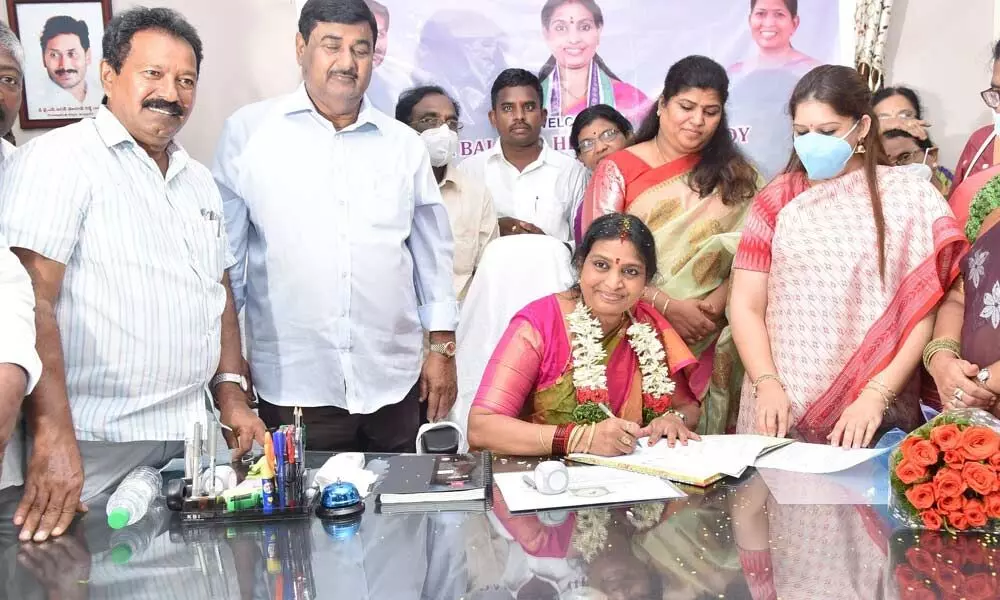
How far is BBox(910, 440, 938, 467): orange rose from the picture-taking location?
151 cm

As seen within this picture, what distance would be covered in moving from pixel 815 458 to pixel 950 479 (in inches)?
18.0

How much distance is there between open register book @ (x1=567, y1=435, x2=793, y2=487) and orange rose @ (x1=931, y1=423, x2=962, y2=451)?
0.39m

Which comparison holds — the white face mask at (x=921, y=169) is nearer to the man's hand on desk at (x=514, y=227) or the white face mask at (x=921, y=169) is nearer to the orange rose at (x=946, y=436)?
the orange rose at (x=946, y=436)

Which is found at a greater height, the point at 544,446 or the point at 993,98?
the point at 993,98

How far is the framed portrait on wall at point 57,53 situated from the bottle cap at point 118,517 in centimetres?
286

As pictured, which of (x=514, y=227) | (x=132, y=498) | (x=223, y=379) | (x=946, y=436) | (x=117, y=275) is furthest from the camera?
(x=514, y=227)

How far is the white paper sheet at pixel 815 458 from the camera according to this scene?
72.8 inches

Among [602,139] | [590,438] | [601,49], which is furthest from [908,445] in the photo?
[601,49]

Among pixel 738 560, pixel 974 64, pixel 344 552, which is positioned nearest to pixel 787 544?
pixel 738 560

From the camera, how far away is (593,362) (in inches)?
90.1

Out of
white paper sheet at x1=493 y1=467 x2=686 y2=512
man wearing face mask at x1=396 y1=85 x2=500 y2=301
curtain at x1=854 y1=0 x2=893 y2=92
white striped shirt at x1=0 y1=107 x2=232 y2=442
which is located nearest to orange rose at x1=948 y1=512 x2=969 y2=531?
white paper sheet at x1=493 y1=467 x2=686 y2=512

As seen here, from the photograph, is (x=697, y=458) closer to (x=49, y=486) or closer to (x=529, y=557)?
(x=529, y=557)

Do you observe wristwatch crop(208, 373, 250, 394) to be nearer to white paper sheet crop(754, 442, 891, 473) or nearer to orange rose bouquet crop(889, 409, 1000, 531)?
white paper sheet crop(754, 442, 891, 473)

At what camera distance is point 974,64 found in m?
4.24
